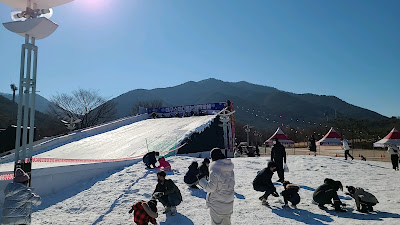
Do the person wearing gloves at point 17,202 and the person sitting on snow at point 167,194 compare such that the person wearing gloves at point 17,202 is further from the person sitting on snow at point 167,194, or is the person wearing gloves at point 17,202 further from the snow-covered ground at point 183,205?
the person sitting on snow at point 167,194

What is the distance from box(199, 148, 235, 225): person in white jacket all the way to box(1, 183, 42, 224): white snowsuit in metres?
2.60

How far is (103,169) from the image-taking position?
937 centimetres

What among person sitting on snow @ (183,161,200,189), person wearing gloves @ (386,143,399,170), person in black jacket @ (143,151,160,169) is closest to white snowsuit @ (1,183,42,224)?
person sitting on snow @ (183,161,200,189)

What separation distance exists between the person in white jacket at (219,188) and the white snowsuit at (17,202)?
260 cm

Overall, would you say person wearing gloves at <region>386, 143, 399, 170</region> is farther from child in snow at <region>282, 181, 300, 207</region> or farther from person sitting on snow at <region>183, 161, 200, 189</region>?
person sitting on snow at <region>183, 161, 200, 189</region>

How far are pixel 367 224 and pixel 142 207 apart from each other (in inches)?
180

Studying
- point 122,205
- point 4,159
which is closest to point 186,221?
point 122,205

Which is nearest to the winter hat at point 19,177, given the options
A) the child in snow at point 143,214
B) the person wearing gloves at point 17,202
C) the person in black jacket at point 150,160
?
the person wearing gloves at point 17,202

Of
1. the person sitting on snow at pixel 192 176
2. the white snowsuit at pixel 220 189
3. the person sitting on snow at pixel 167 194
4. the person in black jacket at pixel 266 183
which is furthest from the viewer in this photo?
the person sitting on snow at pixel 192 176

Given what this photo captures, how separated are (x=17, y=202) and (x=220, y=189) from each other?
10.0 feet

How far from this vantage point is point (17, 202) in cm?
405

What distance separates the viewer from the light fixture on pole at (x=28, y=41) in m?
4.94

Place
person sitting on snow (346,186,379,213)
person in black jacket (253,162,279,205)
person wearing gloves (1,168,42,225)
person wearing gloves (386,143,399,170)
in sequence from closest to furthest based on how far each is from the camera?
person wearing gloves (1,168,42,225), person sitting on snow (346,186,379,213), person in black jacket (253,162,279,205), person wearing gloves (386,143,399,170)

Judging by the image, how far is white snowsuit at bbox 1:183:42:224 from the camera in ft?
13.2
